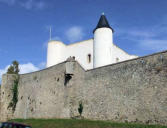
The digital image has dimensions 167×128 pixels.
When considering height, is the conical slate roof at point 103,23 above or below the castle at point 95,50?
above

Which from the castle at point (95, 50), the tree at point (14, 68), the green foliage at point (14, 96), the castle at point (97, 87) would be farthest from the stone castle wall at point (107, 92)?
the tree at point (14, 68)

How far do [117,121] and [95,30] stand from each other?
14.3 m

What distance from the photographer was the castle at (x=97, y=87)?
1536 cm

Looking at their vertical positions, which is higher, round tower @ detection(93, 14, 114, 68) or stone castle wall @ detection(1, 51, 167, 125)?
round tower @ detection(93, 14, 114, 68)

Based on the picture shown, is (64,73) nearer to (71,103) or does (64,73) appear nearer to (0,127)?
(71,103)

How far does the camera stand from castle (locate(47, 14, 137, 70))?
89.7 ft

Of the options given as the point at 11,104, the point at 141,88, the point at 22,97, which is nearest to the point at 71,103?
the point at 141,88

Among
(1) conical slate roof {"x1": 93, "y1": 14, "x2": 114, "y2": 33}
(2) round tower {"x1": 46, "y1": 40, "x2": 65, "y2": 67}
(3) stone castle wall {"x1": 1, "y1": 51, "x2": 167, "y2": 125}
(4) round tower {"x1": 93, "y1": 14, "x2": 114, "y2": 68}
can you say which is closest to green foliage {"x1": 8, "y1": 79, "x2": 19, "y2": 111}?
(3) stone castle wall {"x1": 1, "y1": 51, "x2": 167, "y2": 125}

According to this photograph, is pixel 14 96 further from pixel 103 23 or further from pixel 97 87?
pixel 97 87

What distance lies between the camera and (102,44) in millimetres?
27469

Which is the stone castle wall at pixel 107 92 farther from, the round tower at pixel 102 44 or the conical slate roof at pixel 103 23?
the conical slate roof at pixel 103 23

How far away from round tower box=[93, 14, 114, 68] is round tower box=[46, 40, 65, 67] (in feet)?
25.9

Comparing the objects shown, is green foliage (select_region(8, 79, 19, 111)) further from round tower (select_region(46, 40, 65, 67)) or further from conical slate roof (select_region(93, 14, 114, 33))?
conical slate roof (select_region(93, 14, 114, 33))

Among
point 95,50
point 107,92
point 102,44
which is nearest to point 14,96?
point 95,50
